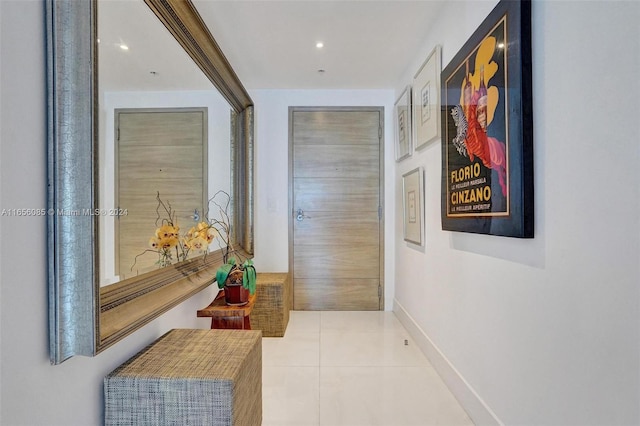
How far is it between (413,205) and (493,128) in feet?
4.72

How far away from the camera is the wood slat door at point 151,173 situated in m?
1.35

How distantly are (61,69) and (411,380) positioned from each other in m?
2.29

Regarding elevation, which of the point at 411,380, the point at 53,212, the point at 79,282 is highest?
the point at 53,212

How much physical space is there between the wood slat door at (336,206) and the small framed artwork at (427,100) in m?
0.99

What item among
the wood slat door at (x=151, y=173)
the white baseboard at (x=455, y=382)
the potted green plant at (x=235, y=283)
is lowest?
the white baseboard at (x=455, y=382)

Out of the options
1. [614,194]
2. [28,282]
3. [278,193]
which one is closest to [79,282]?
[28,282]

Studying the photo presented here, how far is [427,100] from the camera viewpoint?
2.41 m

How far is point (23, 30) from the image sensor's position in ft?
2.77

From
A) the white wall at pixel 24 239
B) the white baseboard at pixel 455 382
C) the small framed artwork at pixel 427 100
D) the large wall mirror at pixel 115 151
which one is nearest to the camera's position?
the white wall at pixel 24 239

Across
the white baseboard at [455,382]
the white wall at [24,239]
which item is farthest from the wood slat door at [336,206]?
the white wall at [24,239]

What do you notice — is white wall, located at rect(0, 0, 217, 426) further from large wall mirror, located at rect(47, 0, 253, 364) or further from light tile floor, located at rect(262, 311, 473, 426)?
light tile floor, located at rect(262, 311, 473, 426)

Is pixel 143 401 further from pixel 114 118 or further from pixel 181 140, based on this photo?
pixel 181 140

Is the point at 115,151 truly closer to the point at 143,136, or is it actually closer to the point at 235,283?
the point at 143,136

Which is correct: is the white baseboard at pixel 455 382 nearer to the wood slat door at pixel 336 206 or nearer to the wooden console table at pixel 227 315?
the wood slat door at pixel 336 206
